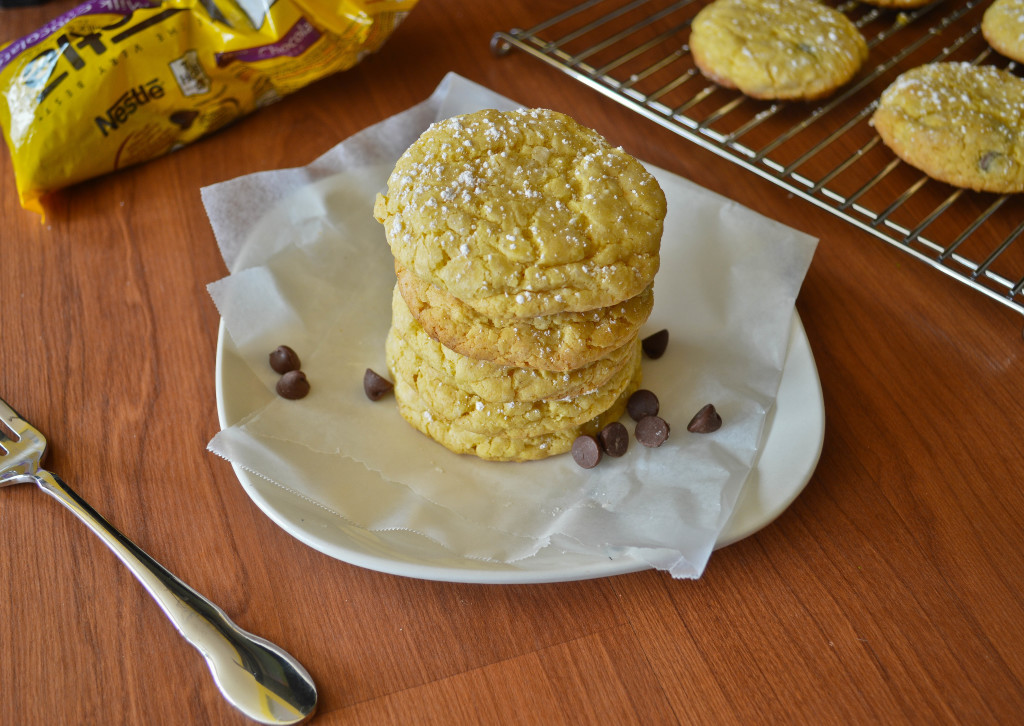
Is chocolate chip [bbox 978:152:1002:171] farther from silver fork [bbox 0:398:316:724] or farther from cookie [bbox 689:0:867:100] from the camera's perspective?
silver fork [bbox 0:398:316:724]

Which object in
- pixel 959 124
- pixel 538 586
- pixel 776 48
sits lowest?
pixel 538 586

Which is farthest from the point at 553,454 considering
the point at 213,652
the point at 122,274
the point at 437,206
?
the point at 122,274

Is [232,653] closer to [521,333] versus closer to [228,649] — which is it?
[228,649]

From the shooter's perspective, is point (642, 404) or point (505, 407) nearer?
point (505, 407)

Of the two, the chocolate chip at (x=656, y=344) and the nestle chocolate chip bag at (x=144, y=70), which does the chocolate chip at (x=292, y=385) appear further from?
the nestle chocolate chip bag at (x=144, y=70)

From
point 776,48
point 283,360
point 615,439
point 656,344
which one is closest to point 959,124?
point 776,48

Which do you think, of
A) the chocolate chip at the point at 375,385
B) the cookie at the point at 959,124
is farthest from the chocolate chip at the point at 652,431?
the cookie at the point at 959,124

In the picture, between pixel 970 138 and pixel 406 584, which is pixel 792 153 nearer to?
pixel 970 138

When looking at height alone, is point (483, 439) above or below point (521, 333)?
below
